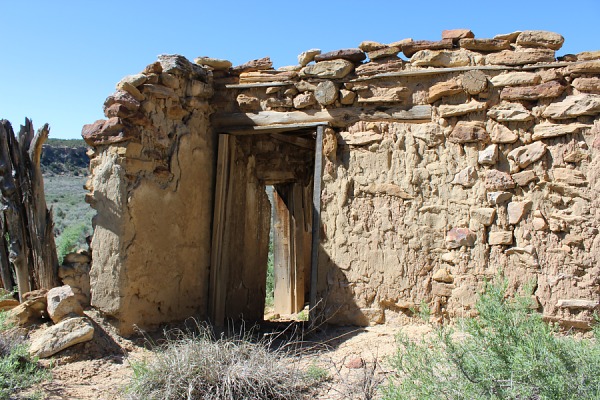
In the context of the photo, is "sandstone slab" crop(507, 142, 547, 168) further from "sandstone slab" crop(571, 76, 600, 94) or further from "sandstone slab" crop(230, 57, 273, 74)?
"sandstone slab" crop(230, 57, 273, 74)

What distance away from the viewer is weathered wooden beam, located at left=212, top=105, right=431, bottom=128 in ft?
18.3

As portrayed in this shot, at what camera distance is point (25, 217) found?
560cm

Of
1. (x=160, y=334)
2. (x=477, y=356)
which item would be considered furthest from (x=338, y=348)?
(x=477, y=356)

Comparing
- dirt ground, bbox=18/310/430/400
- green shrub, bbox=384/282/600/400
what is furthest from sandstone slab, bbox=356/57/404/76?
green shrub, bbox=384/282/600/400

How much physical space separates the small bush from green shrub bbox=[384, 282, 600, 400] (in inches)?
35.2

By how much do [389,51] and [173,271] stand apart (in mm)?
2856

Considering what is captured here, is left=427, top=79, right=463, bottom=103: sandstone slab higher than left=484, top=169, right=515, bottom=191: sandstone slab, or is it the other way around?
left=427, top=79, right=463, bottom=103: sandstone slab

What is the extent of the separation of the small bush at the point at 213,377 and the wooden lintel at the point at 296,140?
3.33 m

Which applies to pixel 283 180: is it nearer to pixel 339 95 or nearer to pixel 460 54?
pixel 339 95

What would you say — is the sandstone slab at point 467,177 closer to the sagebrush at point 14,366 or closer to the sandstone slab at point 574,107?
the sandstone slab at point 574,107

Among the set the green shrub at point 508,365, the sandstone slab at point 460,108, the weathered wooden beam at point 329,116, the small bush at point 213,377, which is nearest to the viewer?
the green shrub at point 508,365

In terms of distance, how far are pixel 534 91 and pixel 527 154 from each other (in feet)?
1.73

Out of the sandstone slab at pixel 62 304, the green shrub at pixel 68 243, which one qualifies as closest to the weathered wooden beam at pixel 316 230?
the sandstone slab at pixel 62 304

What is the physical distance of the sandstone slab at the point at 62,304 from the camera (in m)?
5.13
